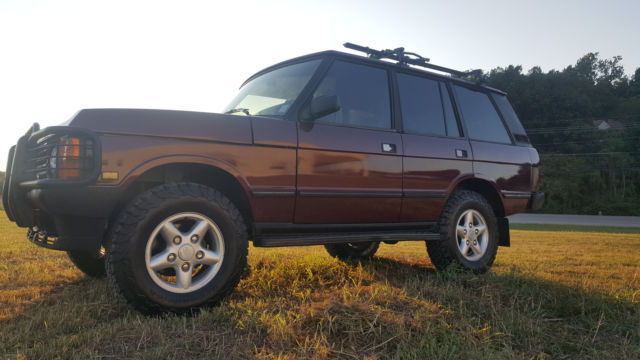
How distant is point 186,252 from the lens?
2.64m

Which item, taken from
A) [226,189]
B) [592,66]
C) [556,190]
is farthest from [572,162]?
[226,189]

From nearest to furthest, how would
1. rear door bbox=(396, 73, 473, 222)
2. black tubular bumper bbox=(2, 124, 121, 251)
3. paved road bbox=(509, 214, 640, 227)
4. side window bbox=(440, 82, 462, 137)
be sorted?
black tubular bumper bbox=(2, 124, 121, 251) → rear door bbox=(396, 73, 473, 222) → side window bbox=(440, 82, 462, 137) → paved road bbox=(509, 214, 640, 227)

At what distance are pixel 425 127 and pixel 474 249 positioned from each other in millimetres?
1414

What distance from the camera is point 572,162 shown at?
1646 inches

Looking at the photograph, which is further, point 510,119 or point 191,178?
point 510,119

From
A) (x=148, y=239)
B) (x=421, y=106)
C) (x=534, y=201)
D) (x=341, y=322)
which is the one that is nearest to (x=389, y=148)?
(x=421, y=106)

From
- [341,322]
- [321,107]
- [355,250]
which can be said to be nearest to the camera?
[341,322]

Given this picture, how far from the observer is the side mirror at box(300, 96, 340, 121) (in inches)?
119

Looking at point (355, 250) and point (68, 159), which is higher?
point (68, 159)

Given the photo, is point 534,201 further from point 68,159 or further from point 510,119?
point 68,159

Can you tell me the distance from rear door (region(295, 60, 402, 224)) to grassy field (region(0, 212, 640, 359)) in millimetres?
665

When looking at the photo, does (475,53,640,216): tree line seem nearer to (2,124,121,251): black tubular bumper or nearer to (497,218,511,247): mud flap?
(497,218,511,247): mud flap

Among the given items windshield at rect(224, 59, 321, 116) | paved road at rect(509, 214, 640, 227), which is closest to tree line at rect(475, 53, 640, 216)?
paved road at rect(509, 214, 640, 227)

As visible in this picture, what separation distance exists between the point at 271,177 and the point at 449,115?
2424 mm
